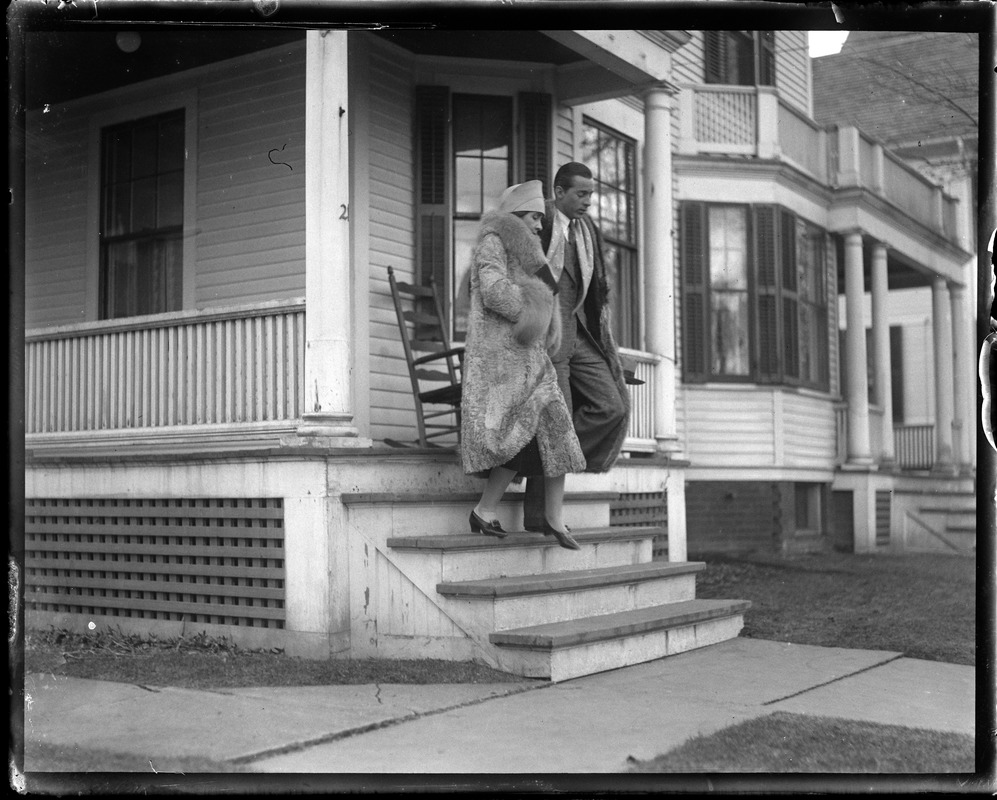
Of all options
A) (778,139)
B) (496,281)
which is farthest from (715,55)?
(496,281)

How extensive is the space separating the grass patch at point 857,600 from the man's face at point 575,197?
2.78m

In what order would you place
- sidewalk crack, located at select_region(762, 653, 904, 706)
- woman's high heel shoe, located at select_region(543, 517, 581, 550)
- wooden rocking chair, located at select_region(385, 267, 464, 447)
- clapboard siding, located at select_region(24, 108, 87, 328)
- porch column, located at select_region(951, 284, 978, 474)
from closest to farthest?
sidewalk crack, located at select_region(762, 653, 904, 706) < woman's high heel shoe, located at select_region(543, 517, 581, 550) < wooden rocking chair, located at select_region(385, 267, 464, 447) < clapboard siding, located at select_region(24, 108, 87, 328) < porch column, located at select_region(951, 284, 978, 474)

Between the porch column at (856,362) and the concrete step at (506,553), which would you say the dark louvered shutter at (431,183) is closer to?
the concrete step at (506,553)

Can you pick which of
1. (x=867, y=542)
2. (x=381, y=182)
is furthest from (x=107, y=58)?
(x=867, y=542)

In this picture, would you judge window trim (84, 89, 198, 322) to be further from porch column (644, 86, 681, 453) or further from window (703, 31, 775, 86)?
window (703, 31, 775, 86)

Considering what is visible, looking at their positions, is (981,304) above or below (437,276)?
below

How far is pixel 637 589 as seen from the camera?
6742 mm

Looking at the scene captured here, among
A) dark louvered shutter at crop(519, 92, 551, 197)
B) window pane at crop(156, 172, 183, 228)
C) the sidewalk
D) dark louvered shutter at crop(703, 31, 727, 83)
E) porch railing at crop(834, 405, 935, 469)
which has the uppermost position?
dark louvered shutter at crop(703, 31, 727, 83)

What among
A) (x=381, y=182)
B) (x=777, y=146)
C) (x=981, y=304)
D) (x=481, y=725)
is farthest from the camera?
(x=777, y=146)

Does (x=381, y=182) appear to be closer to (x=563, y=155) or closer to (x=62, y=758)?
(x=563, y=155)

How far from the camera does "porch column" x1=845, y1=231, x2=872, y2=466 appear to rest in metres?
15.0

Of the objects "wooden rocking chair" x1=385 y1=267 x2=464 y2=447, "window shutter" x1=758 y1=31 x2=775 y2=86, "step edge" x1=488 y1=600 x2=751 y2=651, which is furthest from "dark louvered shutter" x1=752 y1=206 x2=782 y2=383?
"step edge" x1=488 y1=600 x2=751 y2=651

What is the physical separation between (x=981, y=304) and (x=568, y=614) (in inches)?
119

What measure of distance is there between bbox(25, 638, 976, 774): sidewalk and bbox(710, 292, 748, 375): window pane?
25.7 feet
